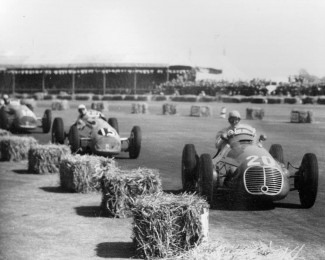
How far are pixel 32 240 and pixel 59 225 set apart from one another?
2.71 ft

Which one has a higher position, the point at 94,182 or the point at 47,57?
the point at 47,57

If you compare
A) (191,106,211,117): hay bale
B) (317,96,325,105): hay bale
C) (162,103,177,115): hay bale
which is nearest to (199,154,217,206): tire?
(191,106,211,117): hay bale

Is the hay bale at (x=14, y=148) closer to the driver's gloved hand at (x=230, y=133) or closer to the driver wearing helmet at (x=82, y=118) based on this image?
the driver wearing helmet at (x=82, y=118)

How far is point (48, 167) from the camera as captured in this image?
12953mm

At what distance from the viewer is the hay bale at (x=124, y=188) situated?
8586 millimetres

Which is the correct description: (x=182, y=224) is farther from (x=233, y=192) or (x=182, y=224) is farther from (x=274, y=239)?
(x=233, y=192)

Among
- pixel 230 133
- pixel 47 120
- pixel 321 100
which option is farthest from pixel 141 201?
pixel 321 100

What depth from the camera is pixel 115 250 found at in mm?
7152

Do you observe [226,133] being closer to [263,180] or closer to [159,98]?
[263,180]

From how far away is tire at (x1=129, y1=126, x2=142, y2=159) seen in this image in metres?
15.2

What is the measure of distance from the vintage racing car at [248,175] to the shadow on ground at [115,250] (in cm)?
224

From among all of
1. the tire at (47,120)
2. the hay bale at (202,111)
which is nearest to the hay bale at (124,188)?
the tire at (47,120)

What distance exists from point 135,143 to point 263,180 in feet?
20.7

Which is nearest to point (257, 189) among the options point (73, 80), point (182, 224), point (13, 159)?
point (182, 224)
